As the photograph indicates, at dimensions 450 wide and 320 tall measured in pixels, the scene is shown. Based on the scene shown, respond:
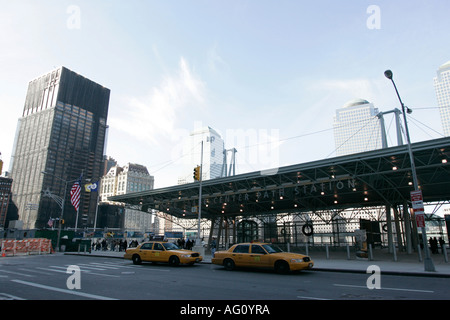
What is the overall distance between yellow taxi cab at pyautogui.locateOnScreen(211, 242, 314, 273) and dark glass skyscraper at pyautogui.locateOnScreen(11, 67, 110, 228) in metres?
129

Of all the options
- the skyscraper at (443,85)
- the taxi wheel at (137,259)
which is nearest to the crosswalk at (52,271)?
the taxi wheel at (137,259)

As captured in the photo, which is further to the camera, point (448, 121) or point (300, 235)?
point (448, 121)

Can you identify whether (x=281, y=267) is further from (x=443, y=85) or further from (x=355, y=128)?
(x=443, y=85)

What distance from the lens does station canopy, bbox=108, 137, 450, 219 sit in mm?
22594

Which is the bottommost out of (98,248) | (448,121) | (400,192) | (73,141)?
(98,248)

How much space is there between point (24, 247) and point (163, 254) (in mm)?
21439

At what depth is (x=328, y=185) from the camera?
105 ft

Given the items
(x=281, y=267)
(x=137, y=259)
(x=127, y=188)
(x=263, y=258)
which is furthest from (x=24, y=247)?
(x=127, y=188)

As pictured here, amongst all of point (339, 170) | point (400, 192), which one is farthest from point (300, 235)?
point (339, 170)

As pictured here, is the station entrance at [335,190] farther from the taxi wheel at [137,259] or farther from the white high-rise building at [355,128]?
the white high-rise building at [355,128]

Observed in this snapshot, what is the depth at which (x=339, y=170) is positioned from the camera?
26.8 meters

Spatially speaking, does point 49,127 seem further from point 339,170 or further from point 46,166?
point 339,170
